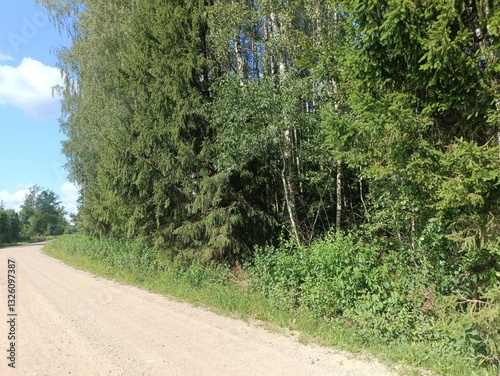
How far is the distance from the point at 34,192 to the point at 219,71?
92.5 metres

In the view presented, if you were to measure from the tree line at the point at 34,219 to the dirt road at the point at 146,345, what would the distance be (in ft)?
200

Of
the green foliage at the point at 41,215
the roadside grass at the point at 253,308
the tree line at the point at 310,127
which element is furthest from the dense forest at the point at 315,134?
the green foliage at the point at 41,215

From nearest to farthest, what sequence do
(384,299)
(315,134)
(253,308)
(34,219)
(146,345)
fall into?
1. (146,345)
2. (384,299)
3. (253,308)
4. (315,134)
5. (34,219)

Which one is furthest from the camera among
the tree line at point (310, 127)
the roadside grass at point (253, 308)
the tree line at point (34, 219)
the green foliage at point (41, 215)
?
the green foliage at point (41, 215)

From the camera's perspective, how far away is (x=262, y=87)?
8.10m

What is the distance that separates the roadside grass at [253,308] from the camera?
13.8 ft

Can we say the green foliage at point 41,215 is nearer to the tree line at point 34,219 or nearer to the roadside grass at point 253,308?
the tree line at point 34,219

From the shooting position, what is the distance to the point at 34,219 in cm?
7438

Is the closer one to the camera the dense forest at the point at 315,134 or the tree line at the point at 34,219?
the dense forest at the point at 315,134

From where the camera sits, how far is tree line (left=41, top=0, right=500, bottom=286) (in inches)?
159

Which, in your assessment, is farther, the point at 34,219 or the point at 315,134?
the point at 34,219

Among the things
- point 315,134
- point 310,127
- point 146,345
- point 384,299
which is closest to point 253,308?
point 146,345

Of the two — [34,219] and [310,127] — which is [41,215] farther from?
[310,127]

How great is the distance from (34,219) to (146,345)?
3256 inches
